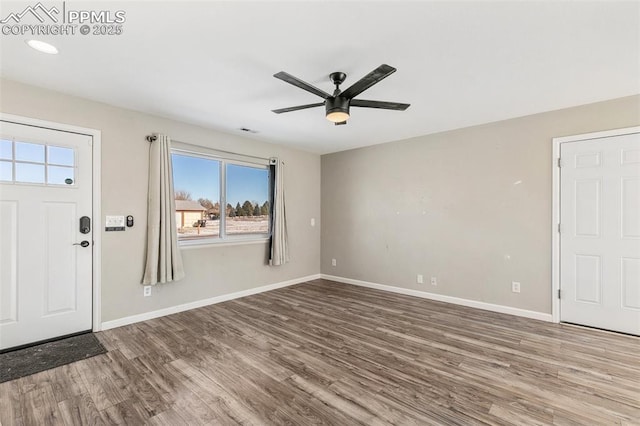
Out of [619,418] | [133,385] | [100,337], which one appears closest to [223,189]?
[100,337]

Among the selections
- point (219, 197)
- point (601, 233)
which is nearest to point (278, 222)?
point (219, 197)

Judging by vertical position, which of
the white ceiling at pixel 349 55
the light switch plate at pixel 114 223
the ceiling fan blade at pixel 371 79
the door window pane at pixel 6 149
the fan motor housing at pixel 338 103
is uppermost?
the white ceiling at pixel 349 55

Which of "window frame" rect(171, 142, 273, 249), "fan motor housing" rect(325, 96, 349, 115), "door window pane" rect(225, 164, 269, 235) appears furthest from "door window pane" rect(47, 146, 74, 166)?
"fan motor housing" rect(325, 96, 349, 115)

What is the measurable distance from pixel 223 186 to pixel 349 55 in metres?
3.03

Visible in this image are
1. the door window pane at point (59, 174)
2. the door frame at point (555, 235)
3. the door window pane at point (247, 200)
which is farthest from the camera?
the door window pane at point (247, 200)

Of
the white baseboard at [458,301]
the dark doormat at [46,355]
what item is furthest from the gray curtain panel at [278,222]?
the dark doormat at [46,355]

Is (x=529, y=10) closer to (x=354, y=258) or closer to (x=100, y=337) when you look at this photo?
(x=354, y=258)

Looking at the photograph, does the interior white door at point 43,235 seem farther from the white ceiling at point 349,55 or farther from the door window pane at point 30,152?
the white ceiling at point 349,55

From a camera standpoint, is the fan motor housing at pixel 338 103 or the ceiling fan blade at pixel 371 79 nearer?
the ceiling fan blade at pixel 371 79

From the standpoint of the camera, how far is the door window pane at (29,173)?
2.86 metres

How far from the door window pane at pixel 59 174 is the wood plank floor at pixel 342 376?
1.77 meters

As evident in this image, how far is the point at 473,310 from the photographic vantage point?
13.2 ft

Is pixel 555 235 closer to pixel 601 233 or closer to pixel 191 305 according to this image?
pixel 601 233

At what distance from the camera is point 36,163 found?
2.97m
